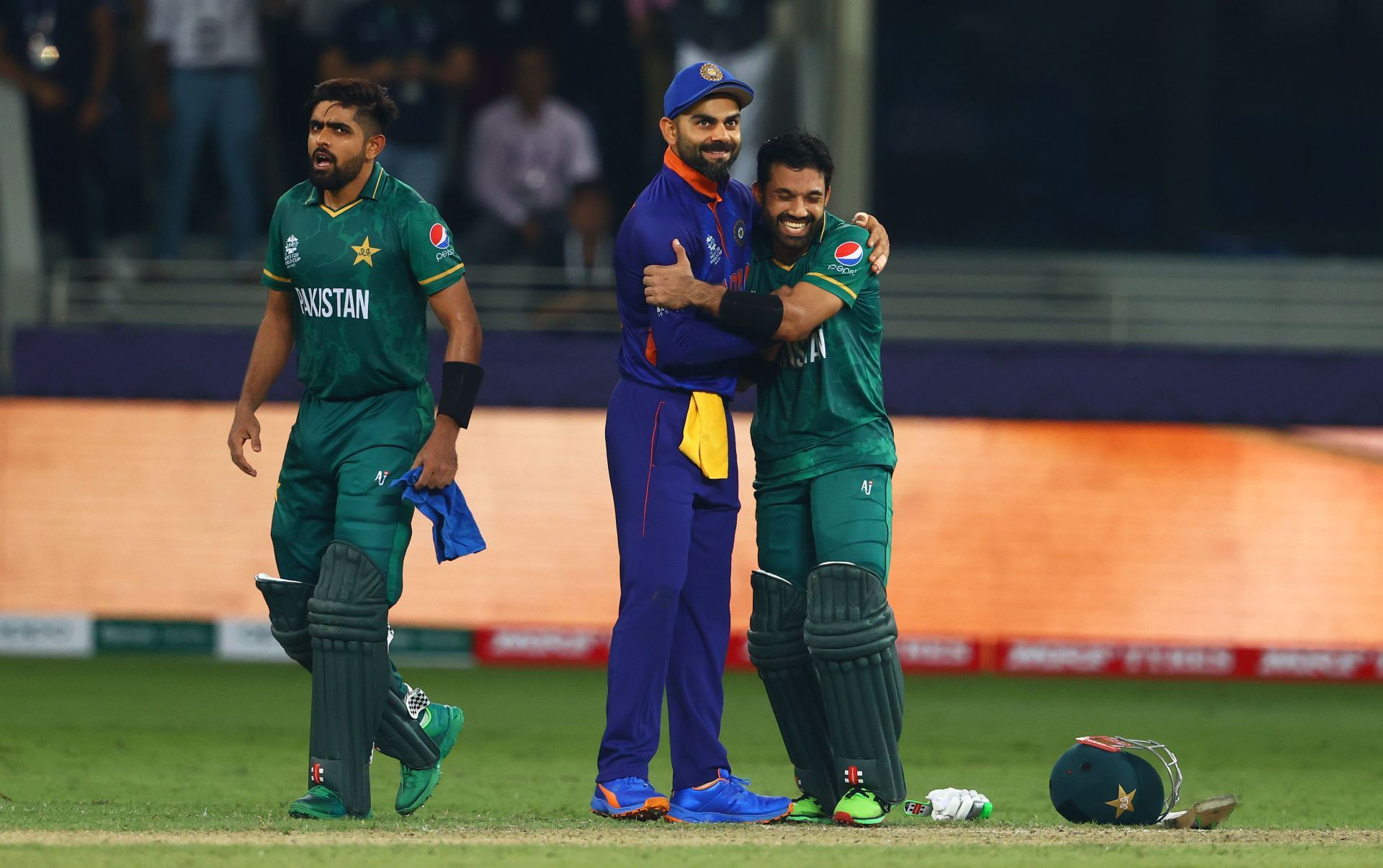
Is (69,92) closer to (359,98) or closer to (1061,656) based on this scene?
(1061,656)

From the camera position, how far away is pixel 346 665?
19.1ft

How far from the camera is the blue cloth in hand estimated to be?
19.2ft

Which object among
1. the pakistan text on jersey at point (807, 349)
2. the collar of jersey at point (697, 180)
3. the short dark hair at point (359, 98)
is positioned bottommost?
the pakistan text on jersey at point (807, 349)

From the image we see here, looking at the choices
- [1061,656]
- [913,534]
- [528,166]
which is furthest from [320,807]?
[528,166]

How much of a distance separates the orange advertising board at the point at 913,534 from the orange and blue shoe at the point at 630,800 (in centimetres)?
618

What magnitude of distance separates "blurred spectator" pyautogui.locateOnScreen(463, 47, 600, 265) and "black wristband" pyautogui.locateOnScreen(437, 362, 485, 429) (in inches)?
→ 281

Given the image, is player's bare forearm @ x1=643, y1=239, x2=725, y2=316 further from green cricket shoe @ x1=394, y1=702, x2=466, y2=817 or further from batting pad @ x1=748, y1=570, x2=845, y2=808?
green cricket shoe @ x1=394, y1=702, x2=466, y2=817

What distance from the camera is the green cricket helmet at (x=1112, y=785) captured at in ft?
19.9

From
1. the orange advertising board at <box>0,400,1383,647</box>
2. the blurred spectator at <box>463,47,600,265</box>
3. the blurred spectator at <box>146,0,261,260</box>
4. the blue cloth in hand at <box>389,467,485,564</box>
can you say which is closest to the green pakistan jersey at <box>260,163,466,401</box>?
the blue cloth in hand at <box>389,467,485,564</box>

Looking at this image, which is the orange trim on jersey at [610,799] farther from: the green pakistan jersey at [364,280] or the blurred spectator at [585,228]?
the blurred spectator at [585,228]

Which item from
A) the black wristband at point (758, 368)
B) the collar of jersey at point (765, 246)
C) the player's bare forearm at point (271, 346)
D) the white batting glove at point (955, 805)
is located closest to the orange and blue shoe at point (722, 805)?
the white batting glove at point (955, 805)

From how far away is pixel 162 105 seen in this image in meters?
12.9

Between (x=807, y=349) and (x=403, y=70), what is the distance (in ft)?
23.9

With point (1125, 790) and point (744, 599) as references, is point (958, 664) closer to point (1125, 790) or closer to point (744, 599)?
point (744, 599)
